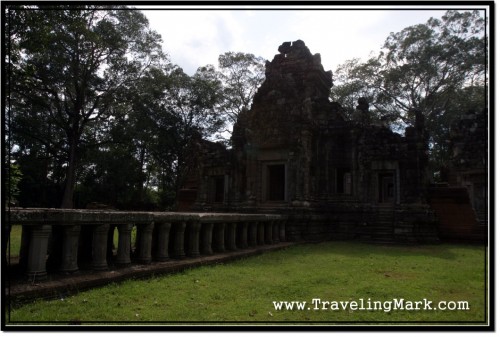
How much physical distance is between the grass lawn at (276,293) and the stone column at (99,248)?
63 cm

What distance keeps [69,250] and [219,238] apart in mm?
4501

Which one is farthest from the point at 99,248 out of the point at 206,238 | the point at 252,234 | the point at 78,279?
the point at 252,234

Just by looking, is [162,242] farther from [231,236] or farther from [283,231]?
[283,231]

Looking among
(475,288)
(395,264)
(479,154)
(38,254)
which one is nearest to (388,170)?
(479,154)

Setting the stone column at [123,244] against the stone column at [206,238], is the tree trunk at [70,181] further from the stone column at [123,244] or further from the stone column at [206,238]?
the stone column at [123,244]

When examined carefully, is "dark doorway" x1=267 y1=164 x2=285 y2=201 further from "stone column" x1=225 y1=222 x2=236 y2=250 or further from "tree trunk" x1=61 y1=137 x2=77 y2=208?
"tree trunk" x1=61 y1=137 x2=77 y2=208

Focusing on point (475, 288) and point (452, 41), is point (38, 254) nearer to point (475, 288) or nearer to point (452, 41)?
Result: point (475, 288)

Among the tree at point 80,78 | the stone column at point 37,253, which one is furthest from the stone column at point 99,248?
→ the tree at point 80,78

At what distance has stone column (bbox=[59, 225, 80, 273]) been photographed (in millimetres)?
5900

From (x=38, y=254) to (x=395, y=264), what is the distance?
7.01 m

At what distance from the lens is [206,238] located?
9344 millimetres

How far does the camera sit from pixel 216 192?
61.9 ft

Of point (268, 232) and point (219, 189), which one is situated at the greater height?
point (219, 189)

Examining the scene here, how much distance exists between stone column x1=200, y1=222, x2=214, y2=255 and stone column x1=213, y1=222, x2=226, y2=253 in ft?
1.75
